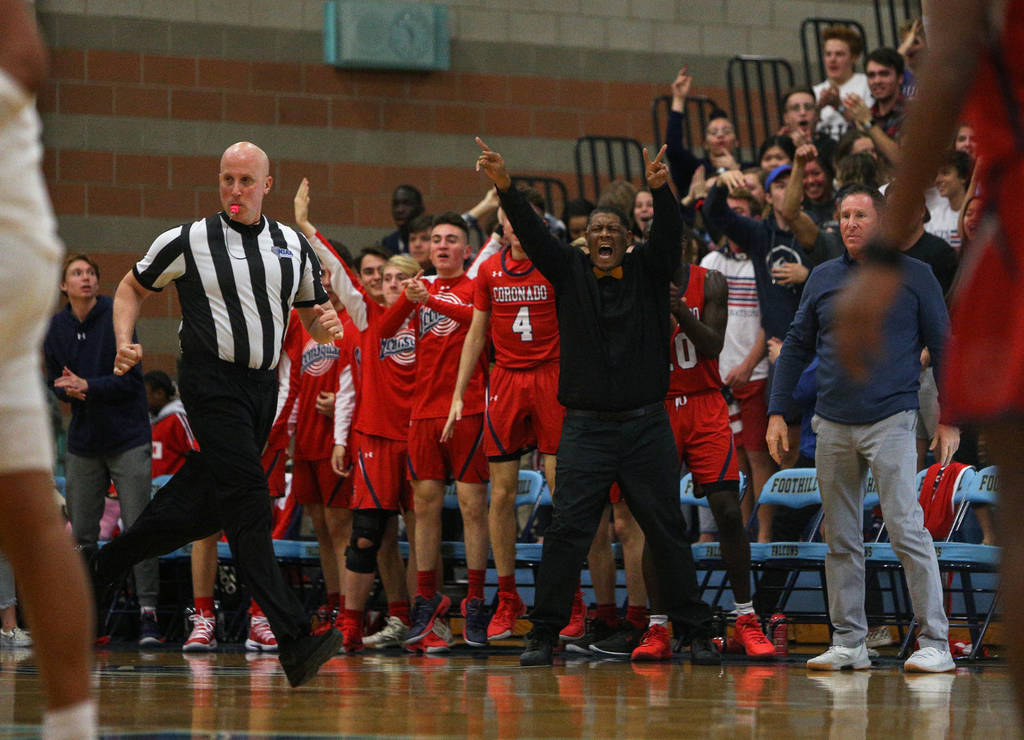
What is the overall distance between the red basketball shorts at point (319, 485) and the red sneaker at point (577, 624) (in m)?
1.52

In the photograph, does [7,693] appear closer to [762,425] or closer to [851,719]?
[851,719]

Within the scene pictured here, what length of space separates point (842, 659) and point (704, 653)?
66 cm

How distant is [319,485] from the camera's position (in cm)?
877

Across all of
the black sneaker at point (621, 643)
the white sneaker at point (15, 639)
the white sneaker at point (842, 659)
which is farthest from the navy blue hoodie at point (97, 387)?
the white sneaker at point (842, 659)

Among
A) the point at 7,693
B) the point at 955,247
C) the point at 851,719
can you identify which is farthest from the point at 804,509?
the point at 7,693

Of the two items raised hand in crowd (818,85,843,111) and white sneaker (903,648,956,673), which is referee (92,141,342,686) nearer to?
white sneaker (903,648,956,673)

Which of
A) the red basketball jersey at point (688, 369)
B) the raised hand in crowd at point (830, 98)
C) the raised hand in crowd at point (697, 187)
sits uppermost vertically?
the raised hand in crowd at point (830, 98)

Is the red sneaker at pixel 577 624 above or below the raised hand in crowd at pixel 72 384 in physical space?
below

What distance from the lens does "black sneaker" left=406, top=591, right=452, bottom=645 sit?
7.68 m

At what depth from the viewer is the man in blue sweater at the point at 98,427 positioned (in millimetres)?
8859

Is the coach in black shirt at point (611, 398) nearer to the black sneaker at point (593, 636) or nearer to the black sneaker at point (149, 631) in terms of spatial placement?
the black sneaker at point (593, 636)

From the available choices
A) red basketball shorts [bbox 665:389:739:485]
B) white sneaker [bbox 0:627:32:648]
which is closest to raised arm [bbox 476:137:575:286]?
red basketball shorts [bbox 665:389:739:485]

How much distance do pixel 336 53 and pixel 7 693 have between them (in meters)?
8.31

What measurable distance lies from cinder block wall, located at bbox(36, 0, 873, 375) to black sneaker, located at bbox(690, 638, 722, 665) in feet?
21.4
